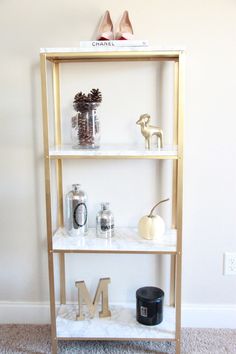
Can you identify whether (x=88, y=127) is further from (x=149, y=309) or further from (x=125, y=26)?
(x=149, y=309)

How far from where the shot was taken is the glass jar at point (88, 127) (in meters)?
1.67

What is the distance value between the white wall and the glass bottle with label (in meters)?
0.11

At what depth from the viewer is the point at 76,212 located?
178cm

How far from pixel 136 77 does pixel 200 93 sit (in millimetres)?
295

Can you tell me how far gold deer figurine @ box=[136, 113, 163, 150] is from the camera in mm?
1645

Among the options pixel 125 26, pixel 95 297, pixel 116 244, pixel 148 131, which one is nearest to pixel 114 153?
pixel 148 131

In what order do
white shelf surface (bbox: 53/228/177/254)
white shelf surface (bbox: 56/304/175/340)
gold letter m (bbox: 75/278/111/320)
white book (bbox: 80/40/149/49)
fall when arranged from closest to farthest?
white book (bbox: 80/40/149/49) < white shelf surface (bbox: 53/228/177/254) < white shelf surface (bbox: 56/304/175/340) < gold letter m (bbox: 75/278/111/320)

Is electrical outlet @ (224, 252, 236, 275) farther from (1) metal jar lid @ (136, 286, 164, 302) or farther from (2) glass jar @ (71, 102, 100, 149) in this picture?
(2) glass jar @ (71, 102, 100, 149)

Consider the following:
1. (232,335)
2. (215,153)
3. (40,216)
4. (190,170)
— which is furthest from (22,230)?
(232,335)

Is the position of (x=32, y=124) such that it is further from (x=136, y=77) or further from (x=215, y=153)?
(x=215, y=153)

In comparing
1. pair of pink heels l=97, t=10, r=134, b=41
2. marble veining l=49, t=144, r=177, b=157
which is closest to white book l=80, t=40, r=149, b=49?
pair of pink heels l=97, t=10, r=134, b=41

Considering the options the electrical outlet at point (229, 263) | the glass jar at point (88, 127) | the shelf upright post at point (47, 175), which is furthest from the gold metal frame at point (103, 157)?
the electrical outlet at point (229, 263)

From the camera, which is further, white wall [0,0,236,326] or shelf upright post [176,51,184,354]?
white wall [0,0,236,326]

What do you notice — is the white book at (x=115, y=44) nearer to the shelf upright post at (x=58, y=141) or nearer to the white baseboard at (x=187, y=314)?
the shelf upright post at (x=58, y=141)
